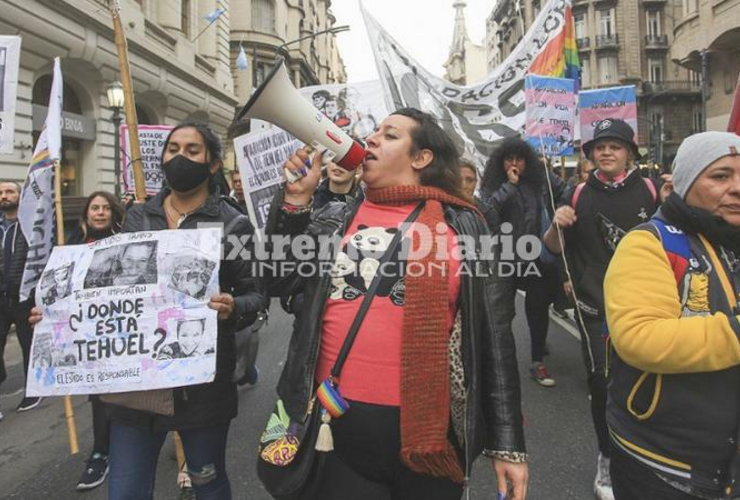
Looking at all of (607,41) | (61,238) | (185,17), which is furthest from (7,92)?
(607,41)

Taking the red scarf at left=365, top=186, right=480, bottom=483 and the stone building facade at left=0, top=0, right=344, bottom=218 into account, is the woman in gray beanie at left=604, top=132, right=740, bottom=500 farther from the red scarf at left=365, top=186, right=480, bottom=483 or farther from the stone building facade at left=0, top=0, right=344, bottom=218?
the stone building facade at left=0, top=0, right=344, bottom=218

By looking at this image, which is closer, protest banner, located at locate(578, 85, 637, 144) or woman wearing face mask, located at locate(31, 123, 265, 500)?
woman wearing face mask, located at locate(31, 123, 265, 500)

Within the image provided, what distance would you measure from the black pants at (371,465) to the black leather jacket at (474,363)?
5.5 inches

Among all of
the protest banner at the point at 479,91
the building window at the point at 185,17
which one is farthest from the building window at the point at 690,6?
the protest banner at the point at 479,91

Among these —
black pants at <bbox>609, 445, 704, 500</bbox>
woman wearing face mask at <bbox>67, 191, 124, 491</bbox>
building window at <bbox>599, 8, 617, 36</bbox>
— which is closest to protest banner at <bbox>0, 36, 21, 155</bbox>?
woman wearing face mask at <bbox>67, 191, 124, 491</bbox>

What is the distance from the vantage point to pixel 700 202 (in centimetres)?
162

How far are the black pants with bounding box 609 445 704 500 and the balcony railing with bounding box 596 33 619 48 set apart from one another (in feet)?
162

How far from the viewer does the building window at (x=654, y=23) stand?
43375mm

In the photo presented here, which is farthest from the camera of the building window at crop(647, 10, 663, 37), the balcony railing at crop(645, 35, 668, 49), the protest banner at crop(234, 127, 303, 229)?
the building window at crop(647, 10, 663, 37)

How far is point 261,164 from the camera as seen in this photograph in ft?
17.1

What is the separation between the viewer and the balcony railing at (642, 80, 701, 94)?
4231 cm

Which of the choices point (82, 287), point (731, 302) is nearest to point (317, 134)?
point (82, 287)

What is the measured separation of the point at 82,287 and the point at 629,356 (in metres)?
2.06

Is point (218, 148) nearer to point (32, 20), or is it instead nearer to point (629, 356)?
point (629, 356)
